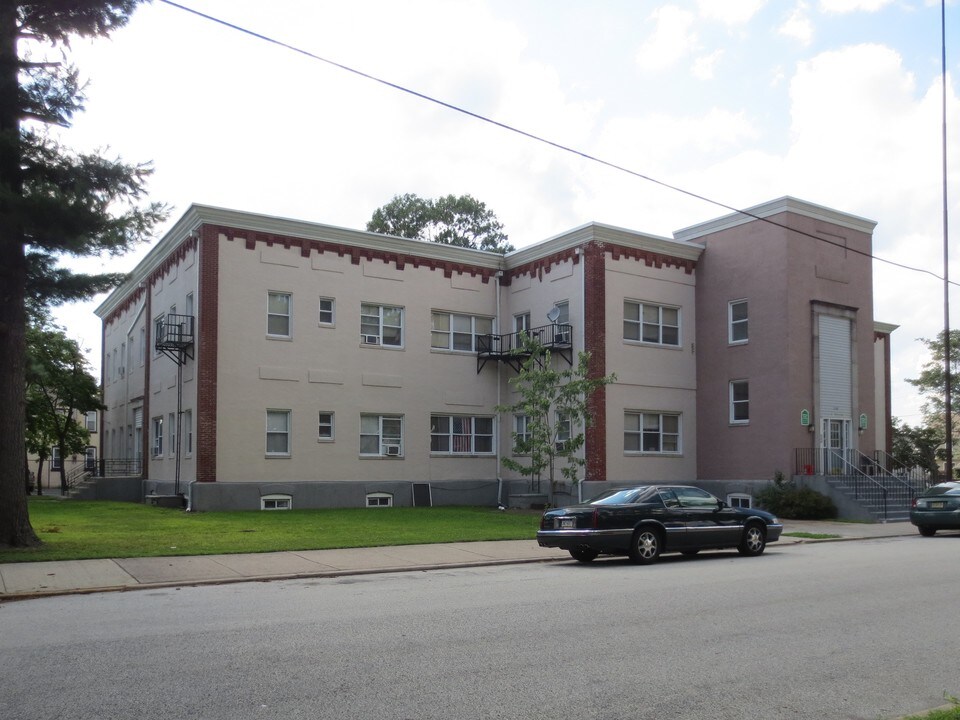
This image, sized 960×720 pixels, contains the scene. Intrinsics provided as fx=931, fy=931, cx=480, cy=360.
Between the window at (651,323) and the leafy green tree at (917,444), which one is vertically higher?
the window at (651,323)

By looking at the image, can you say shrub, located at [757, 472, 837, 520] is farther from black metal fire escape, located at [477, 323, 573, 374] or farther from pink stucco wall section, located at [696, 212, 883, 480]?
black metal fire escape, located at [477, 323, 573, 374]

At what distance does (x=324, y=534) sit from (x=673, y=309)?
55.1 ft

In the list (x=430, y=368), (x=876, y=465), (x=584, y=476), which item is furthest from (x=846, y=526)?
(x=430, y=368)

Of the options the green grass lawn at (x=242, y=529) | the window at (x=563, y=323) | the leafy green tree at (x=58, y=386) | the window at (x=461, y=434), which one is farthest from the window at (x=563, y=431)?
the leafy green tree at (x=58, y=386)

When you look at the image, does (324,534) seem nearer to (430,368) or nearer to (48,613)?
(48,613)

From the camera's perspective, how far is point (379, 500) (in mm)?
29844

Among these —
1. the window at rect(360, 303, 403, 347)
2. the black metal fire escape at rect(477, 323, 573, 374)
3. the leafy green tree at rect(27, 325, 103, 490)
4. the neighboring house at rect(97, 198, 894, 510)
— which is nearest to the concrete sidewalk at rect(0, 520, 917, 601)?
the neighboring house at rect(97, 198, 894, 510)

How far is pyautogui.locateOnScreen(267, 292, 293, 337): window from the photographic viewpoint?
28331mm

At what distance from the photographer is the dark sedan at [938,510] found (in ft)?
70.6

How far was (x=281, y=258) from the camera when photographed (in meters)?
28.4

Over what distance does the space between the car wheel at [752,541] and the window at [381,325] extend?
16007 millimetres

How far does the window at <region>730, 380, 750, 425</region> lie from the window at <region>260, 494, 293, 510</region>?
47.6 ft

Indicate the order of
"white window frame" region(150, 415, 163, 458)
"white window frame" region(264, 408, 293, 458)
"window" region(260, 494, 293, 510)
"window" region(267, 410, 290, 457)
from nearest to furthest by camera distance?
"window" region(260, 494, 293, 510) → "white window frame" region(264, 408, 293, 458) → "window" region(267, 410, 290, 457) → "white window frame" region(150, 415, 163, 458)

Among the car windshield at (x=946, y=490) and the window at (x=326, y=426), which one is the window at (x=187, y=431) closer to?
the window at (x=326, y=426)
